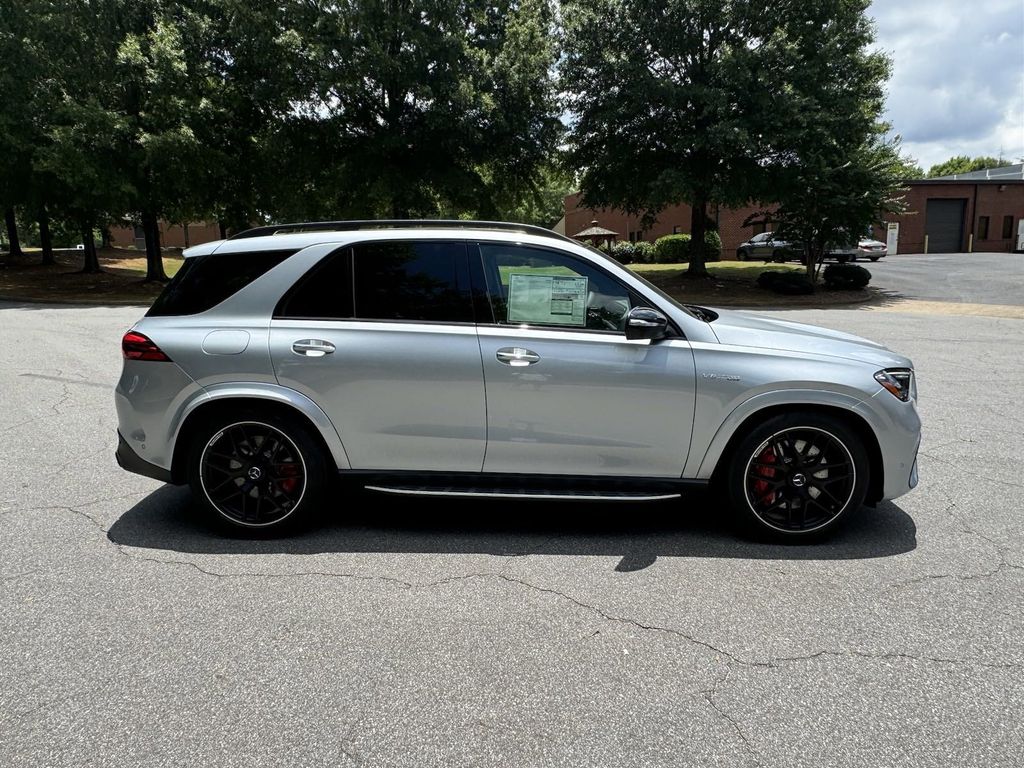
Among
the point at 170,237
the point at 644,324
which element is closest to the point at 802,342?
the point at 644,324

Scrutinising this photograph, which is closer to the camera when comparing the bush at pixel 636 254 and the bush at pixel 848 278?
the bush at pixel 848 278

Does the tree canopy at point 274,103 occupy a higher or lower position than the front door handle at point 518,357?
higher

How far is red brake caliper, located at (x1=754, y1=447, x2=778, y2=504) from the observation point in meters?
3.87

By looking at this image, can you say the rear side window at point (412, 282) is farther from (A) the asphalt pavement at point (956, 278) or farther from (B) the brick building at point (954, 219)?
(B) the brick building at point (954, 219)

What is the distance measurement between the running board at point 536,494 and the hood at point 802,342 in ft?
3.23

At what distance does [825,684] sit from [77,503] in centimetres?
A: 452

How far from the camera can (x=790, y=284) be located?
23359mm

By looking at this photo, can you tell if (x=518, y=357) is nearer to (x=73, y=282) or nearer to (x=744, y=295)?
(x=744, y=295)

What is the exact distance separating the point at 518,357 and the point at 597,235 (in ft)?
Answer: 146

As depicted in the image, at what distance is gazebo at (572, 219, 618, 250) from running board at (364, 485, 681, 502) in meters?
42.4

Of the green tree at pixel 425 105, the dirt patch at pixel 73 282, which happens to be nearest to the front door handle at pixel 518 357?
the green tree at pixel 425 105

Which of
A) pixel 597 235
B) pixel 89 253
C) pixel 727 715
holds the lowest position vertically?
pixel 727 715

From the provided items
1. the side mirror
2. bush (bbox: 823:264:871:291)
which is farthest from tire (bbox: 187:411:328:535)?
bush (bbox: 823:264:871:291)

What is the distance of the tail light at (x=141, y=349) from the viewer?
394 centimetres
